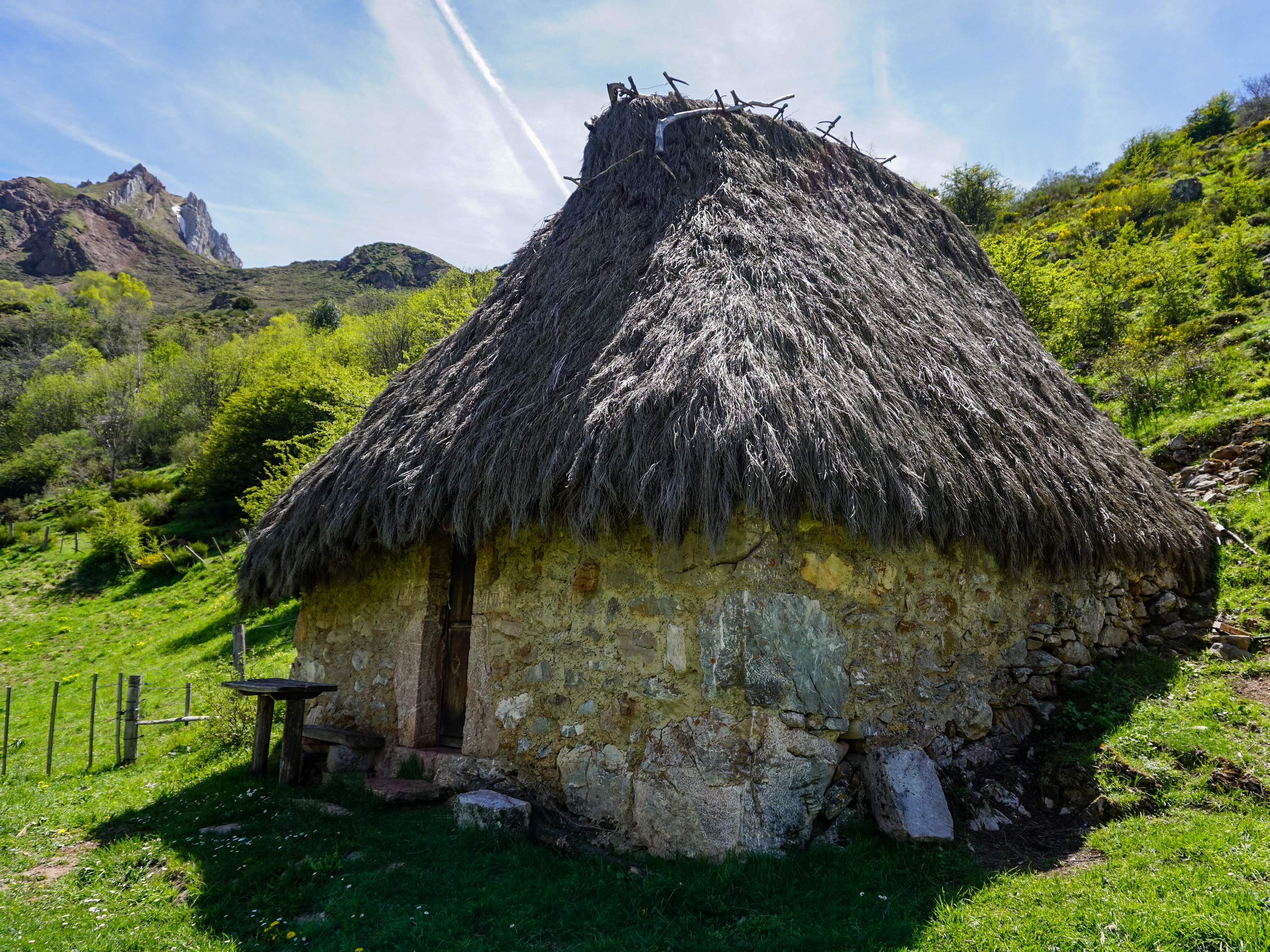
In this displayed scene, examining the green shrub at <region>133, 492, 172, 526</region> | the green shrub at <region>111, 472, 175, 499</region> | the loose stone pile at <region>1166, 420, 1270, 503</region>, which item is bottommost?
the green shrub at <region>133, 492, 172, 526</region>

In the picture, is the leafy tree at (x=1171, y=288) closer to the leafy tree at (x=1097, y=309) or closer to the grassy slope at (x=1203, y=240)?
the grassy slope at (x=1203, y=240)

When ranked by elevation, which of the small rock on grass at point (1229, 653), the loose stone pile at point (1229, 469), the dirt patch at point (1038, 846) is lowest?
the dirt patch at point (1038, 846)

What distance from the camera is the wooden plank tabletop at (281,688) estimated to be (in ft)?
15.4

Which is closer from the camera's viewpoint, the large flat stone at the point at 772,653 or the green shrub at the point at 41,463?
the large flat stone at the point at 772,653

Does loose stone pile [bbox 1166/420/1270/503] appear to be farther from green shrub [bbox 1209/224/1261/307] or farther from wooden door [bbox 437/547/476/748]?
wooden door [bbox 437/547/476/748]

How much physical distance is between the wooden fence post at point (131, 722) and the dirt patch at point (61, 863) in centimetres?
299

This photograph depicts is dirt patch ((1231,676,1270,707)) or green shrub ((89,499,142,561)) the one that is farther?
green shrub ((89,499,142,561))

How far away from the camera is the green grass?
2945 mm

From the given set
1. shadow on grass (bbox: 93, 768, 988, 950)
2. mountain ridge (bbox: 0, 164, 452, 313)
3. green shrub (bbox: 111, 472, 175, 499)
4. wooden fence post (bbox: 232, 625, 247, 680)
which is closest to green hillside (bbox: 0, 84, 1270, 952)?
shadow on grass (bbox: 93, 768, 988, 950)

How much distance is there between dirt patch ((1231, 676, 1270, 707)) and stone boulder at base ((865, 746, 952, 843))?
251 centimetres

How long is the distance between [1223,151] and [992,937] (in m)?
27.5

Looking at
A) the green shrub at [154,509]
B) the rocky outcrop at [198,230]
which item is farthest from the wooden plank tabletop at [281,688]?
the rocky outcrop at [198,230]

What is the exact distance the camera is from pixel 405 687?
5152 mm

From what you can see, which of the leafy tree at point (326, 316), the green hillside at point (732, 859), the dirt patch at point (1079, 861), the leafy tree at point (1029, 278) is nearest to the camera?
the green hillside at point (732, 859)
